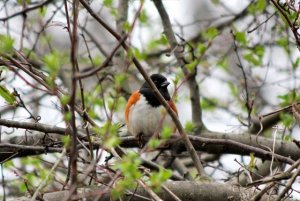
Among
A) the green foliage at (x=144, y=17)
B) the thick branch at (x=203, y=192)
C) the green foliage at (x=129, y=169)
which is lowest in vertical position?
the thick branch at (x=203, y=192)

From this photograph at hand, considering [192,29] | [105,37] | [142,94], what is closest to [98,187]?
[142,94]

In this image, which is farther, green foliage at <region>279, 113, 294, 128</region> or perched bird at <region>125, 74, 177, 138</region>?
perched bird at <region>125, 74, 177, 138</region>

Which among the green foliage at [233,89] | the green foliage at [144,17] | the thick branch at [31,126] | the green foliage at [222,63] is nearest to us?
the thick branch at [31,126]

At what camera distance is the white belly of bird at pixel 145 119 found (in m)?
5.19

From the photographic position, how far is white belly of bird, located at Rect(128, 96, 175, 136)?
519 cm

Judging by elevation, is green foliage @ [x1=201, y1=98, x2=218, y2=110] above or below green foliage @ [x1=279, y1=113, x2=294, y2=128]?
above

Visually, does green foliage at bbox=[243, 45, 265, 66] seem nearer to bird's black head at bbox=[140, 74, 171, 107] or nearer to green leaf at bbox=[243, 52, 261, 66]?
green leaf at bbox=[243, 52, 261, 66]

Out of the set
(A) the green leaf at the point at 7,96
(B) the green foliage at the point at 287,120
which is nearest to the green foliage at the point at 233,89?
(B) the green foliage at the point at 287,120

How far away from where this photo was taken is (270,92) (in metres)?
8.25

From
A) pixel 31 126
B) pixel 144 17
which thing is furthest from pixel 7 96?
pixel 144 17

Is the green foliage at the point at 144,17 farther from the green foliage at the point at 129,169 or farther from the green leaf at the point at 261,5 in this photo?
the green foliage at the point at 129,169

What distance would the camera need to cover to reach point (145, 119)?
17.1ft

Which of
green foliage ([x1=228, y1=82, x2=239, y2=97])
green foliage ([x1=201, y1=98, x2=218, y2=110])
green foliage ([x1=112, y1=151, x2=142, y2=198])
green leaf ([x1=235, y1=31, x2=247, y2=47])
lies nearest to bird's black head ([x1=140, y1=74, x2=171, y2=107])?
green leaf ([x1=235, y1=31, x2=247, y2=47])

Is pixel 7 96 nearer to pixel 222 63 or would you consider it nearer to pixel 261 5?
pixel 261 5
